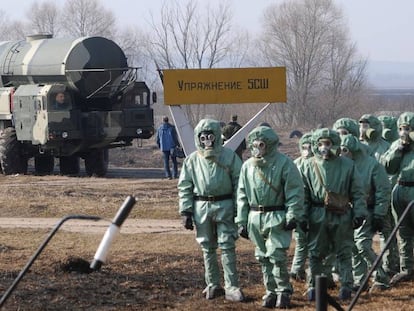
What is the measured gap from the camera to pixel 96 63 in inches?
1074

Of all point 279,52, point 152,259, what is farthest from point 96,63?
point 279,52

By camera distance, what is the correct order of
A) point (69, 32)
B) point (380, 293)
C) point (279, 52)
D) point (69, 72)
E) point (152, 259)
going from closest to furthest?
point (380, 293)
point (152, 259)
point (69, 72)
point (279, 52)
point (69, 32)

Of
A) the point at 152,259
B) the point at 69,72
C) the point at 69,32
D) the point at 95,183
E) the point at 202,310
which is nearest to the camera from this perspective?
the point at 202,310

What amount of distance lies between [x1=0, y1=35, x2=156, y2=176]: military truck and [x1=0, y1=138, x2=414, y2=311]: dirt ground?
10.5ft

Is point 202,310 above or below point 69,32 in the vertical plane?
below

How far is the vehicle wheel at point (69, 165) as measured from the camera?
28.7 m

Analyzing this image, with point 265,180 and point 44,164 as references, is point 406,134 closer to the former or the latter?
point 265,180

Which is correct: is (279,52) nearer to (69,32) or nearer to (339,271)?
(69,32)

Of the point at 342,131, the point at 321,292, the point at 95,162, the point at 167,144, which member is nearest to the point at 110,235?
the point at 321,292

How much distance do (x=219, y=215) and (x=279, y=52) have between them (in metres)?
50.7

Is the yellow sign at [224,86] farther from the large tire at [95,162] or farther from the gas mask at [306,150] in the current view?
the large tire at [95,162]

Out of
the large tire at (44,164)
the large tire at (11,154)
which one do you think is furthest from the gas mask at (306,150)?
the large tire at (44,164)

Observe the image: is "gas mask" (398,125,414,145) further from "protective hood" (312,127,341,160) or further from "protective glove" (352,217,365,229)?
"protective glove" (352,217,365,229)

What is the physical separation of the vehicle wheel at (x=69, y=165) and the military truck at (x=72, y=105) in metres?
0.06
